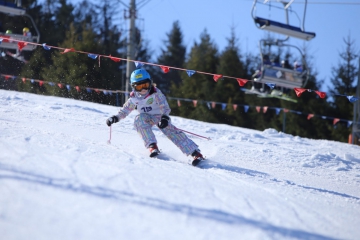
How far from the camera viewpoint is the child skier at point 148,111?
277 inches

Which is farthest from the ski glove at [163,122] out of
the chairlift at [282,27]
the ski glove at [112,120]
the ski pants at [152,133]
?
the chairlift at [282,27]

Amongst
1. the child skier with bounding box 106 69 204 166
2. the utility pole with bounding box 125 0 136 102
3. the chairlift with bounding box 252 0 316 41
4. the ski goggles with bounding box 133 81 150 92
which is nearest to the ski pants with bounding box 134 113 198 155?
the child skier with bounding box 106 69 204 166

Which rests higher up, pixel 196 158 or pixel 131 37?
pixel 131 37

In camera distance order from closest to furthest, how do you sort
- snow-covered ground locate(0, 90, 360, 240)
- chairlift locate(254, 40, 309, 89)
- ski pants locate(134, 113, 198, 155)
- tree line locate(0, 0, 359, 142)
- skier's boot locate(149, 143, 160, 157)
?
snow-covered ground locate(0, 90, 360, 240) → skier's boot locate(149, 143, 160, 157) → ski pants locate(134, 113, 198, 155) → chairlift locate(254, 40, 309, 89) → tree line locate(0, 0, 359, 142)

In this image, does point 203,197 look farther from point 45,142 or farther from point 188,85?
point 188,85

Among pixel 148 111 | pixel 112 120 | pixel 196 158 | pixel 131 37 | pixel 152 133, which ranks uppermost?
pixel 131 37

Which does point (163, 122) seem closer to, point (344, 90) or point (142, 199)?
point (142, 199)

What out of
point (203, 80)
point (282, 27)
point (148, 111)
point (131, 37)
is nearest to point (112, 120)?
point (148, 111)

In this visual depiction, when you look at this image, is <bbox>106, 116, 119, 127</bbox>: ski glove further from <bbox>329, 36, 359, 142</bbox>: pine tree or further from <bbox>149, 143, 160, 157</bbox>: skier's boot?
<bbox>329, 36, 359, 142</bbox>: pine tree

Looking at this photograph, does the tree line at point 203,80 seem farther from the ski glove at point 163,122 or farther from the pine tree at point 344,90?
the ski glove at point 163,122

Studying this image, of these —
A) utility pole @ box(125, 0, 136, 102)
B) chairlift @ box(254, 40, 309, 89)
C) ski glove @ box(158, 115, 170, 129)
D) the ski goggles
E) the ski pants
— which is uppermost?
utility pole @ box(125, 0, 136, 102)

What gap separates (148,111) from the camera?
7.25 m

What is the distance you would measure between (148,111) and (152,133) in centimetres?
41

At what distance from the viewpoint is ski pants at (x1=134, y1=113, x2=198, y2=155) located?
6.98 metres
